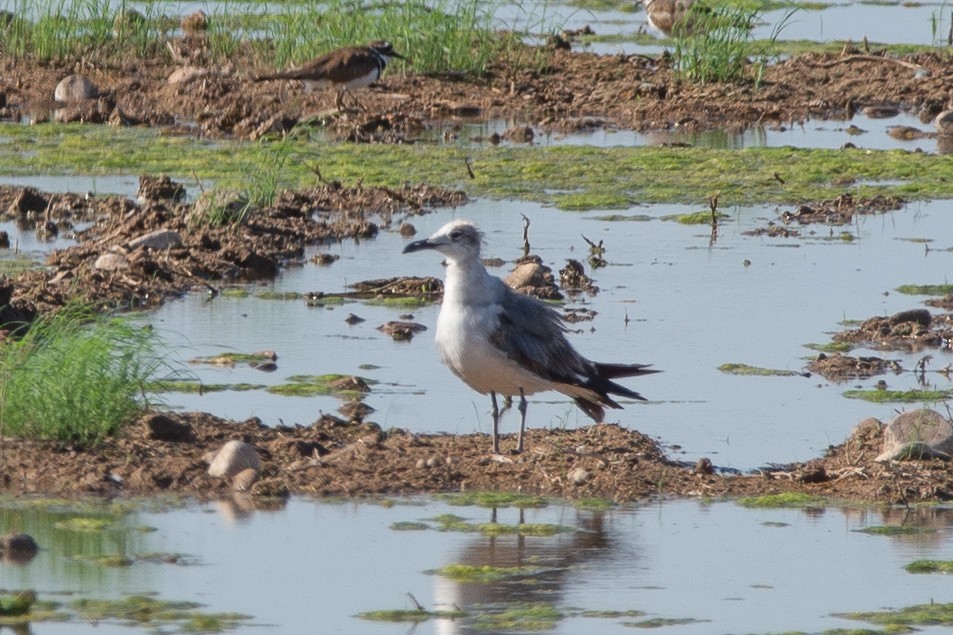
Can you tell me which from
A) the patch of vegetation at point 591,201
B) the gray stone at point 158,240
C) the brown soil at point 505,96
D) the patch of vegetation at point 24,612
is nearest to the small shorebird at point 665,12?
the brown soil at point 505,96

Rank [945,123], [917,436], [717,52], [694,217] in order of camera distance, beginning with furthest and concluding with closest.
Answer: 1. [717,52]
2. [945,123]
3. [694,217]
4. [917,436]

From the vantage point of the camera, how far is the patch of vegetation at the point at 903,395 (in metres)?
8.42

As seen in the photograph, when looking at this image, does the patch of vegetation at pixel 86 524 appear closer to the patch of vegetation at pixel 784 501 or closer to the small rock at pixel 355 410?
the small rock at pixel 355 410

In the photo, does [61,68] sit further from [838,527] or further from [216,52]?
[838,527]

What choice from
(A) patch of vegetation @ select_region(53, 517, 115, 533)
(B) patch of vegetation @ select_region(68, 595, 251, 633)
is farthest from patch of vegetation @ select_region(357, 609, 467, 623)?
(A) patch of vegetation @ select_region(53, 517, 115, 533)

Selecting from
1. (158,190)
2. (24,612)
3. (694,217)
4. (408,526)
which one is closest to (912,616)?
(408,526)

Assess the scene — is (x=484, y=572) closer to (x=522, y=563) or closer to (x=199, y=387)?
(x=522, y=563)

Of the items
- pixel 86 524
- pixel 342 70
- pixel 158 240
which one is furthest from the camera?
pixel 342 70

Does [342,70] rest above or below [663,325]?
above

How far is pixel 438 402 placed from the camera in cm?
834

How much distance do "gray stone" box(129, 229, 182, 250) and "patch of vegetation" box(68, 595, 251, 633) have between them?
5.61 m

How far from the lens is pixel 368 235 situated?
39.7 feet

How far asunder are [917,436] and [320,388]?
2646 mm

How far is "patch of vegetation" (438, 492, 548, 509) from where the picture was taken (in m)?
6.78
